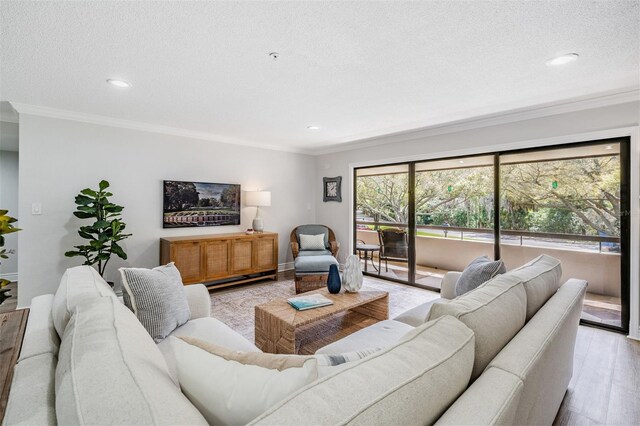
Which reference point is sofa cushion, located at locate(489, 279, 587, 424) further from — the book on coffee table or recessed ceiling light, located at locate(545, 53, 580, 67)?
recessed ceiling light, located at locate(545, 53, 580, 67)

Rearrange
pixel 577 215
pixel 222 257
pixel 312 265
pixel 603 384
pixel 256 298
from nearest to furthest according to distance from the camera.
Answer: pixel 603 384, pixel 577 215, pixel 256 298, pixel 312 265, pixel 222 257

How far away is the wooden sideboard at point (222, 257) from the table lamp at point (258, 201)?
0.27 m

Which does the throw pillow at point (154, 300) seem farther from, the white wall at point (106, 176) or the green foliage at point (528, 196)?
the green foliage at point (528, 196)

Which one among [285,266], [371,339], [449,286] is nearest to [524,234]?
[449,286]

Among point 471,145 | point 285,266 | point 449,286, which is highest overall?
point 471,145

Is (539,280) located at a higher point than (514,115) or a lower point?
lower

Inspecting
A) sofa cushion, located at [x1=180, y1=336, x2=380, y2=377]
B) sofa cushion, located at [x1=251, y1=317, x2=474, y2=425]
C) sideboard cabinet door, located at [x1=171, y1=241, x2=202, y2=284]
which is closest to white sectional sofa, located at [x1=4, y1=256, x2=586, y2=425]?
sofa cushion, located at [x1=251, y1=317, x2=474, y2=425]

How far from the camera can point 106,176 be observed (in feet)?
13.0

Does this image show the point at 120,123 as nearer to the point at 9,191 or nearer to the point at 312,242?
the point at 9,191

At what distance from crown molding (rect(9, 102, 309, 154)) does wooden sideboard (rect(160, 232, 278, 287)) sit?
154 cm

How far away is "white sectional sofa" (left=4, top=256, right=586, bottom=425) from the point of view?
62 cm

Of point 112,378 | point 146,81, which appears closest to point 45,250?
point 146,81

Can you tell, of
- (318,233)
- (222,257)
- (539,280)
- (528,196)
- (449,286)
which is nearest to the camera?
(539,280)

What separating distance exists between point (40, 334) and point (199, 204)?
371 centimetres
